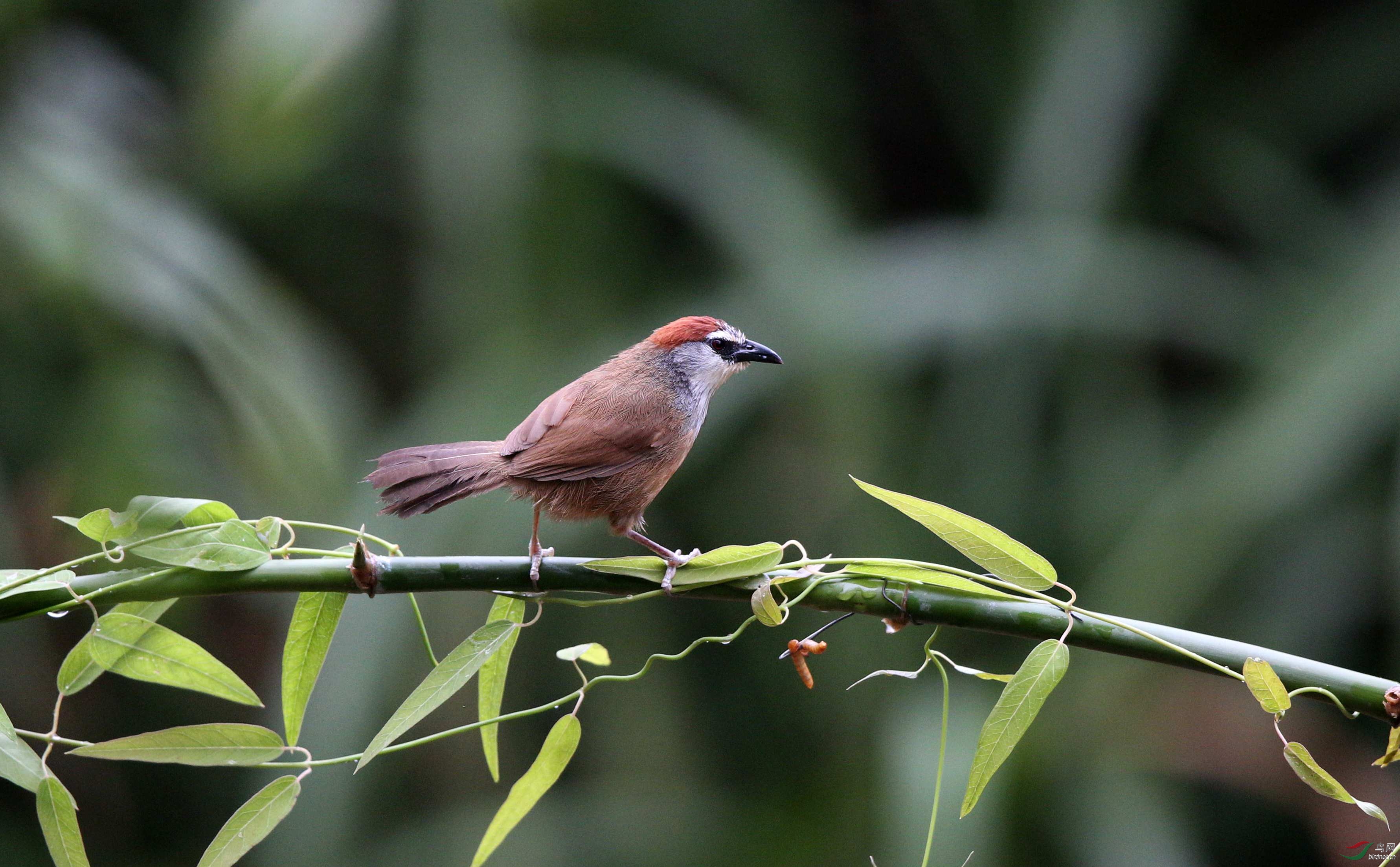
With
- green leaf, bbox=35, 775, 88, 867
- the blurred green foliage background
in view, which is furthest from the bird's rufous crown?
green leaf, bbox=35, 775, 88, 867

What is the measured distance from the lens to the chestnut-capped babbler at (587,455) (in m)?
2.46

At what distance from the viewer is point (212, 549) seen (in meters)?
1.38

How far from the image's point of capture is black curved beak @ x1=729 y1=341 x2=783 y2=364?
3281 mm

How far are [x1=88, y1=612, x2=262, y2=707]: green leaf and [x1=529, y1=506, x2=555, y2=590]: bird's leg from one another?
0.40 metres

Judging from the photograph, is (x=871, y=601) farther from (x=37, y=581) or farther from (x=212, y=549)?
(x=37, y=581)

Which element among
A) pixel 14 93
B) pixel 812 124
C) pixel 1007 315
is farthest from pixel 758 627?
pixel 14 93

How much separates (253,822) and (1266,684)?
1278 mm

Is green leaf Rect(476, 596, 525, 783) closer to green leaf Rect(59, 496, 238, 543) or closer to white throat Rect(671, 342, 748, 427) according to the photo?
green leaf Rect(59, 496, 238, 543)

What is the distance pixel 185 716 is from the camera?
474 centimetres

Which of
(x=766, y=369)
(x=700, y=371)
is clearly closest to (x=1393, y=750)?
(x=700, y=371)

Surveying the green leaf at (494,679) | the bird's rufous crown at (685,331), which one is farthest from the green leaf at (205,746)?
the bird's rufous crown at (685,331)

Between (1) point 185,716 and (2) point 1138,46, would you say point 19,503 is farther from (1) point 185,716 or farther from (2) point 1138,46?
Result: (2) point 1138,46

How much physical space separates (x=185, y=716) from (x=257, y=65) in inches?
109

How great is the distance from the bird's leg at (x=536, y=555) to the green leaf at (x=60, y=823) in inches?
24.7
